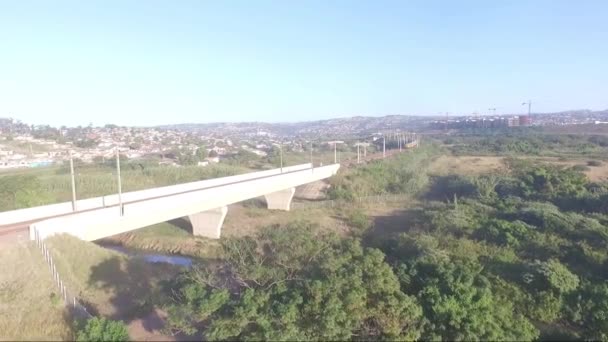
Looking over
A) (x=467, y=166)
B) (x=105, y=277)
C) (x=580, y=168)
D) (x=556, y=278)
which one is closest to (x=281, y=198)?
(x=105, y=277)

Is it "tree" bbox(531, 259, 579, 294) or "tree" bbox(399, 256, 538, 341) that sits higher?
"tree" bbox(399, 256, 538, 341)

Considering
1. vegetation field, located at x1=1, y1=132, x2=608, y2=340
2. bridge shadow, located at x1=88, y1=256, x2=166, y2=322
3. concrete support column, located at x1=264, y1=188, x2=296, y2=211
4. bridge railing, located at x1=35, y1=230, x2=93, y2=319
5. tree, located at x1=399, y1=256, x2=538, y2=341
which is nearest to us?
tree, located at x1=399, y1=256, x2=538, y2=341

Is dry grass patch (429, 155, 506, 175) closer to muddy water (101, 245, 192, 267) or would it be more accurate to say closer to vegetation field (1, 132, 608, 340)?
vegetation field (1, 132, 608, 340)

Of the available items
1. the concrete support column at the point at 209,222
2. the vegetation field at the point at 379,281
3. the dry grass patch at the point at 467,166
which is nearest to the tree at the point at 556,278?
the vegetation field at the point at 379,281

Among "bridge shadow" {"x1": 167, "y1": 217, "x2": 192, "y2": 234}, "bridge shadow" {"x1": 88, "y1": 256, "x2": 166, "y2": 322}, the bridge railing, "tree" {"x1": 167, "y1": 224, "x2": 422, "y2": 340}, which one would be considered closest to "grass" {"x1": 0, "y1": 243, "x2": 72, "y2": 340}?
the bridge railing

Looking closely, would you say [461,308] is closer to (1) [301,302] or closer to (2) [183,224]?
(1) [301,302]

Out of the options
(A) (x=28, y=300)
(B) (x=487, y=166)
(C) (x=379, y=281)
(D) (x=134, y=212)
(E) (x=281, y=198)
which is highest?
(D) (x=134, y=212)

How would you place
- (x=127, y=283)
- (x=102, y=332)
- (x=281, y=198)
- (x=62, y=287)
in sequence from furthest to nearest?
(x=281, y=198) < (x=127, y=283) < (x=62, y=287) < (x=102, y=332)
